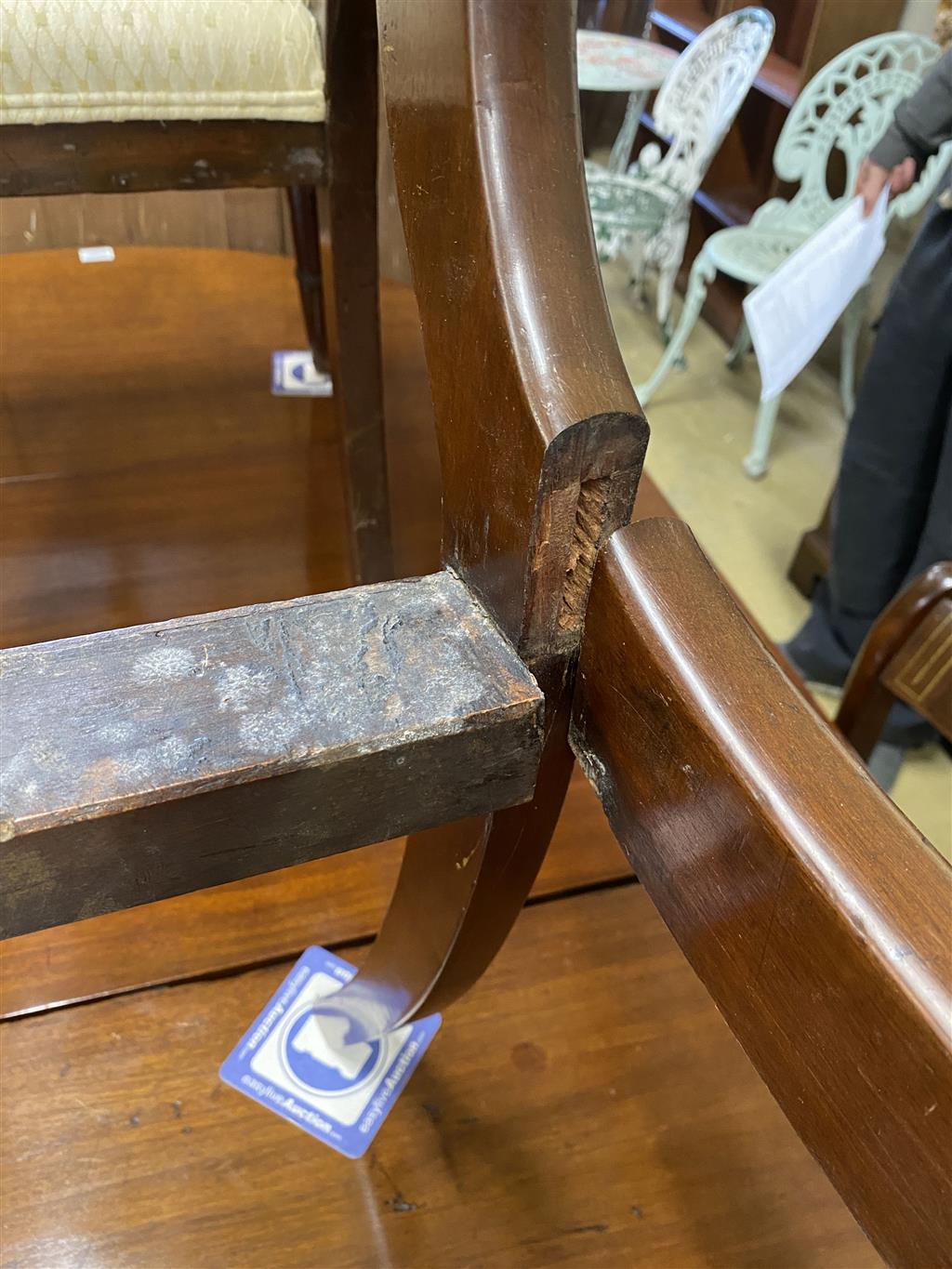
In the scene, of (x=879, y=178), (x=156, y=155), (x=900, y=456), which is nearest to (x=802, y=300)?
(x=900, y=456)

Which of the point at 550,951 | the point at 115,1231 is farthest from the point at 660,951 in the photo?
the point at 115,1231

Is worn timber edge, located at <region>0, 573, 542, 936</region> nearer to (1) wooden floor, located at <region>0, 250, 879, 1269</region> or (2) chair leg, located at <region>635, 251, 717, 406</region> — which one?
(1) wooden floor, located at <region>0, 250, 879, 1269</region>

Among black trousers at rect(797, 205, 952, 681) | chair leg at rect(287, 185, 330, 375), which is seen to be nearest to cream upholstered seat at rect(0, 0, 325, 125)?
chair leg at rect(287, 185, 330, 375)

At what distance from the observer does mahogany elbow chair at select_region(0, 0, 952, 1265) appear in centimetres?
23

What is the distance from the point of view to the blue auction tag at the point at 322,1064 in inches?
23.5

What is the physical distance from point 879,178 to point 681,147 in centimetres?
112

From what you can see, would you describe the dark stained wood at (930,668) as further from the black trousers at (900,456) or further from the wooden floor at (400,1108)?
the black trousers at (900,456)

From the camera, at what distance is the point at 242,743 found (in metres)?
0.28

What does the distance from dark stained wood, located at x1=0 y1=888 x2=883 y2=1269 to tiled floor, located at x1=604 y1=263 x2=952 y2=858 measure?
0.98 meters

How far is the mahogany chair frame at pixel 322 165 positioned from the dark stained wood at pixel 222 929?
398mm

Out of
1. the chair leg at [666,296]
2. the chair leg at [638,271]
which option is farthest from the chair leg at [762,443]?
the chair leg at [638,271]

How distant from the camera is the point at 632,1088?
2.05ft

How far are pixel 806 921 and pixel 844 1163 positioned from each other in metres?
0.06

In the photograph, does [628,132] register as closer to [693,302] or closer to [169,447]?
[693,302]
